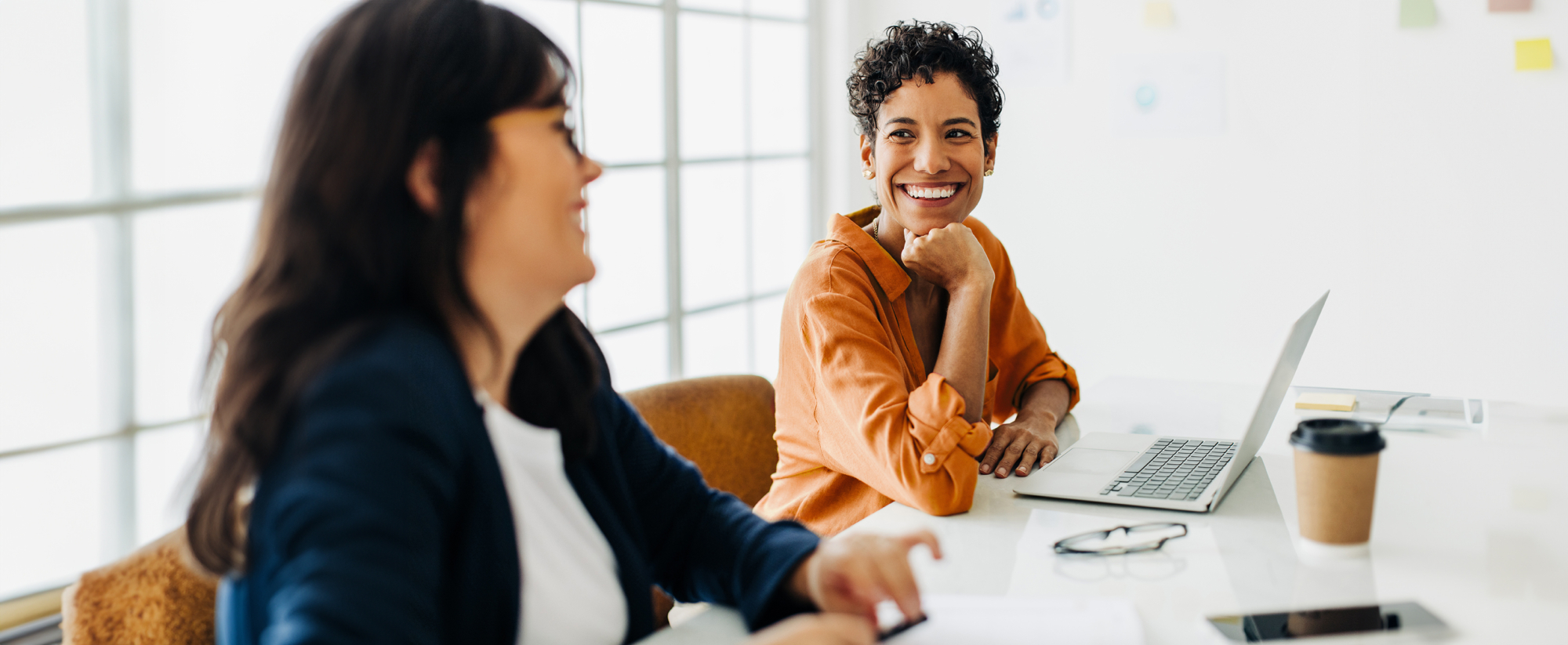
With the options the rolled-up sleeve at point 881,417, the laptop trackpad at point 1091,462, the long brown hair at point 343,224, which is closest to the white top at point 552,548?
the long brown hair at point 343,224

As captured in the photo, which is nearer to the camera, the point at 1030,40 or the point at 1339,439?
the point at 1339,439

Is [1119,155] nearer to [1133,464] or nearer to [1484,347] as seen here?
[1484,347]

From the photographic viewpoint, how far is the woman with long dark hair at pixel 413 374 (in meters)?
0.66

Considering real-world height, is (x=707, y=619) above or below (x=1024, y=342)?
below

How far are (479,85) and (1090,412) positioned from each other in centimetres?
130

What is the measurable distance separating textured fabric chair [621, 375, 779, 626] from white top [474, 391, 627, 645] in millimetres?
647

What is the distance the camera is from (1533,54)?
104 inches

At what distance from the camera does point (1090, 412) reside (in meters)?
1.82

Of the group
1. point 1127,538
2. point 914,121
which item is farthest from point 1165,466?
point 914,121

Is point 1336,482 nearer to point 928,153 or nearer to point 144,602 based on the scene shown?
point 928,153

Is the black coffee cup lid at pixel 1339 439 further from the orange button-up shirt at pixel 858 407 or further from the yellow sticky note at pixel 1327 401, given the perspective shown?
the yellow sticky note at pixel 1327 401

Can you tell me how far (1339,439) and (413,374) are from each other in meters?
0.81

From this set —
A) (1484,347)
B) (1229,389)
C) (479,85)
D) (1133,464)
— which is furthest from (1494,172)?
(479,85)

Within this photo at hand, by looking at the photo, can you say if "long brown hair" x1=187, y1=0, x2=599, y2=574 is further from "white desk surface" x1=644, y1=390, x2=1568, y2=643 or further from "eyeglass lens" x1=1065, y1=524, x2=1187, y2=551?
"eyeglass lens" x1=1065, y1=524, x2=1187, y2=551
